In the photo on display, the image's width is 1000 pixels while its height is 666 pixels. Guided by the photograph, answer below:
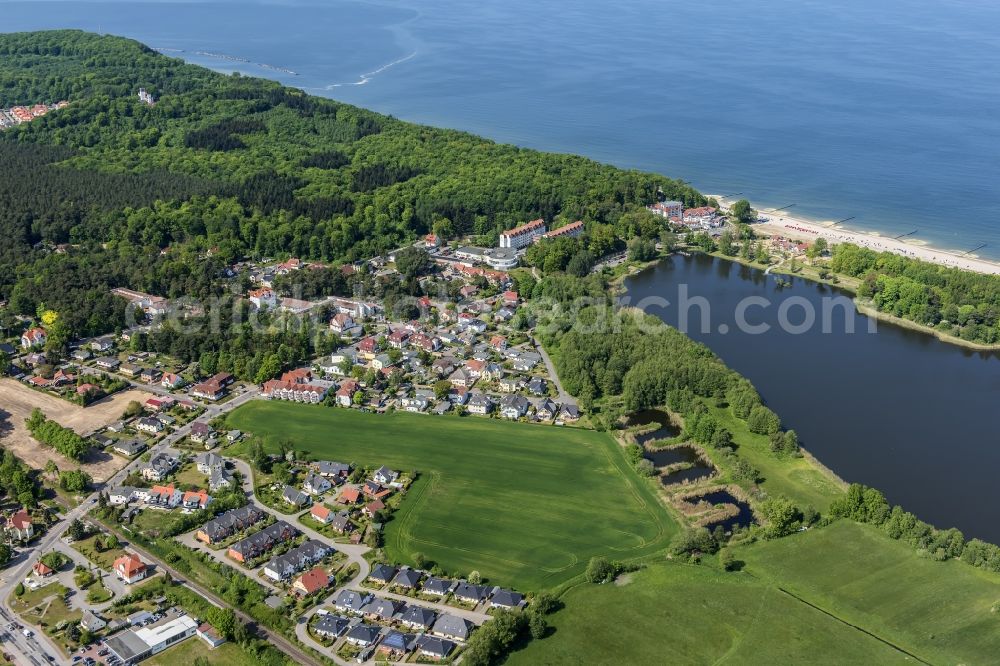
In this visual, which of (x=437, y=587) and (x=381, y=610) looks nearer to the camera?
(x=381, y=610)

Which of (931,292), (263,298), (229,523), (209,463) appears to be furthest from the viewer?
(931,292)

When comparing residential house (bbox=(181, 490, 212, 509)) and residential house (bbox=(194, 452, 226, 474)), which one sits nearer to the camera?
residential house (bbox=(181, 490, 212, 509))

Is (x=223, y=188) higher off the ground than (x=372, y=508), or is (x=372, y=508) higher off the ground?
(x=223, y=188)

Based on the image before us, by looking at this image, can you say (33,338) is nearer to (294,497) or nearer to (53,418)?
(53,418)

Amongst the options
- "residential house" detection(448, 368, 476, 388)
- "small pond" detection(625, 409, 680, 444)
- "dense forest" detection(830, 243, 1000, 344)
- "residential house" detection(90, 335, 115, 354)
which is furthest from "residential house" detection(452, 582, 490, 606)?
"dense forest" detection(830, 243, 1000, 344)

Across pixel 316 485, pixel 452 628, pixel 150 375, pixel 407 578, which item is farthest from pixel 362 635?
pixel 150 375

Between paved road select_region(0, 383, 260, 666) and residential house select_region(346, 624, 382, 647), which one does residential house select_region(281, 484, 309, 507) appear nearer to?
paved road select_region(0, 383, 260, 666)

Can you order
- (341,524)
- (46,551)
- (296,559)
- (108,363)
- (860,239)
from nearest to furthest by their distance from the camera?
1. (296,559)
2. (46,551)
3. (341,524)
4. (108,363)
5. (860,239)
